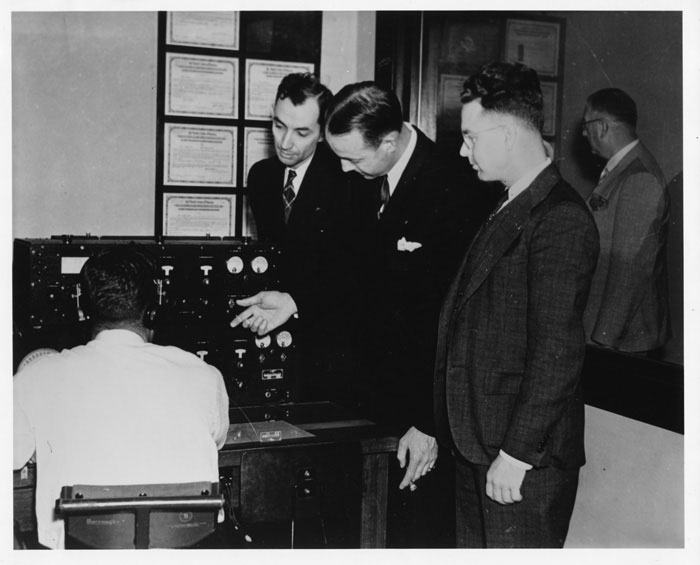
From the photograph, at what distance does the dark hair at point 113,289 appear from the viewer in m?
1.89

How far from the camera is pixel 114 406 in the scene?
183 centimetres

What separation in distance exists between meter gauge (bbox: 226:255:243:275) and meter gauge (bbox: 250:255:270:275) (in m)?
0.04

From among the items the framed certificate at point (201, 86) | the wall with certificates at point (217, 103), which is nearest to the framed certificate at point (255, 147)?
the wall with certificates at point (217, 103)

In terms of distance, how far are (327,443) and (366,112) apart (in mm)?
972

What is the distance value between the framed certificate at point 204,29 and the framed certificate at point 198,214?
0.61 metres

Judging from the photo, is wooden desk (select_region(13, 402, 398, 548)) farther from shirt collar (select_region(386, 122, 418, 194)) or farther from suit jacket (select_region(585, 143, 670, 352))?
suit jacket (select_region(585, 143, 670, 352))

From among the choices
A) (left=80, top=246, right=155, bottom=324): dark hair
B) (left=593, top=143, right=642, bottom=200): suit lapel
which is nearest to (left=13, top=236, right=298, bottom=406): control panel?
(left=80, top=246, right=155, bottom=324): dark hair

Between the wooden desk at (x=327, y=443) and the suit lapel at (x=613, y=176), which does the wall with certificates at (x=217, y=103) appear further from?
the suit lapel at (x=613, y=176)

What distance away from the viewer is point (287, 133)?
268 cm

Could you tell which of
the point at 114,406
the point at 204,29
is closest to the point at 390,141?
the point at 114,406

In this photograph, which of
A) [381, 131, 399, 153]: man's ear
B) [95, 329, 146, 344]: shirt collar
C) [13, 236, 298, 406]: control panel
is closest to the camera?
[95, 329, 146, 344]: shirt collar

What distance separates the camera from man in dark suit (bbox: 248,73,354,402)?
2.57 m
